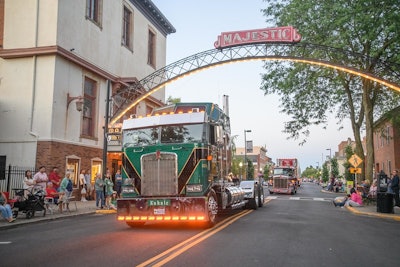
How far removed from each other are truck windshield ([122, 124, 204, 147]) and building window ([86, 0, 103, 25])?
1605 centimetres

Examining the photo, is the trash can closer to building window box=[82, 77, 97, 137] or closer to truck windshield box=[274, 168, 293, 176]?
building window box=[82, 77, 97, 137]

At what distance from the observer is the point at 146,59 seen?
33781 millimetres

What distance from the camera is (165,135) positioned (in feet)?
37.9

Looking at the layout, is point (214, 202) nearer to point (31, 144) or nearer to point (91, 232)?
point (91, 232)

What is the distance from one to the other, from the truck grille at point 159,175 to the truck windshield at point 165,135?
0.49 meters

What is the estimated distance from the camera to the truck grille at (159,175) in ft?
36.3

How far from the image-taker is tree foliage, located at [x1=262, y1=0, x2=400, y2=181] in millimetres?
21359

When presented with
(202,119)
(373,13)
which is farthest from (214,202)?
(373,13)

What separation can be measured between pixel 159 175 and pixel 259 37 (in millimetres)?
13706

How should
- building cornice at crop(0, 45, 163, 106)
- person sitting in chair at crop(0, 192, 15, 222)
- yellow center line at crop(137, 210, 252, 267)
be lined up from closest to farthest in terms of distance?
yellow center line at crop(137, 210, 252, 267)
person sitting in chair at crop(0, 192, 15, 222)
building cornice at crop(0, 45, 163, 106)

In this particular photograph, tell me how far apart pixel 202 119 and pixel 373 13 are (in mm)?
14954

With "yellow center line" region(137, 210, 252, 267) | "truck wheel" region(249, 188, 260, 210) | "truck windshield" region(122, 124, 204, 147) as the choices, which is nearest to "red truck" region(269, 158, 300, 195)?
"truck wheel" region(249, 188, 260, 210)

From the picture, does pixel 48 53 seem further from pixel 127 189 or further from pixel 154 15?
pixel 154 15

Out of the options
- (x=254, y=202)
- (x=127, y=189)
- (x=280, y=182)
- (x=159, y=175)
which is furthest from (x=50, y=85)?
(x=280, y=182)
